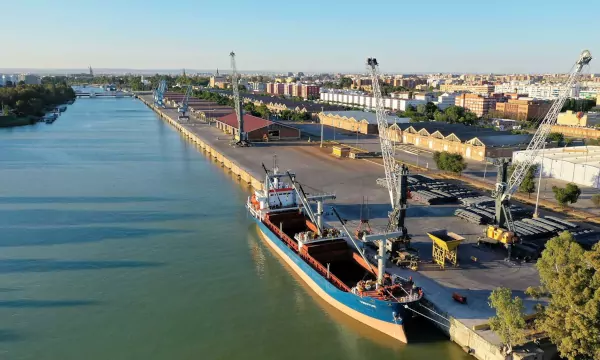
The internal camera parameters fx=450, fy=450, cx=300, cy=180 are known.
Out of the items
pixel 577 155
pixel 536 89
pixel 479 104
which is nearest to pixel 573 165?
pixel 577 155

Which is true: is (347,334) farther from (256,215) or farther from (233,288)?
(256,215)

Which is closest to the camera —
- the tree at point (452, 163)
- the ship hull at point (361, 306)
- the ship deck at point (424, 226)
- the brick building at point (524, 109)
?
the ship hull at point (361, 306)

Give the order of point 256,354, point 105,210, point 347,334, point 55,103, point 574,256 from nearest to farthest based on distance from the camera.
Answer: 1. point 574,256
2. point 256,354
3. point 347,334
4. point 105,210
5. point 55,103

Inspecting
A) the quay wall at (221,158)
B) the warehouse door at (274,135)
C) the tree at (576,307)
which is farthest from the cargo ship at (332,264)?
the warehouse door at (274,135)

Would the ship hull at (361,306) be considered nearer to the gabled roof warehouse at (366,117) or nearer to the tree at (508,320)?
the tree at (508,320)

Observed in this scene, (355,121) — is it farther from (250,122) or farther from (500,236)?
(500,236)

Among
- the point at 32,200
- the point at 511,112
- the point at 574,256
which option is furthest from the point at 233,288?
the point at 511,112
